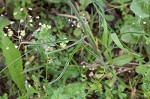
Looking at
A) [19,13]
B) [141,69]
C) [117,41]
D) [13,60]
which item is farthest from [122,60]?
[19,13]

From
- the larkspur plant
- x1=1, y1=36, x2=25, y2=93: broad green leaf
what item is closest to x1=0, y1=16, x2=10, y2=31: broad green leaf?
the larkspur plant

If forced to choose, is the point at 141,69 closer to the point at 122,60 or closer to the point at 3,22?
the point at 122,60

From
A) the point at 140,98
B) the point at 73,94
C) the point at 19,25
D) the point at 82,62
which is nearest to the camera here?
the point at 73,94

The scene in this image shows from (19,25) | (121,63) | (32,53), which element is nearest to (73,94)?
(121,63)

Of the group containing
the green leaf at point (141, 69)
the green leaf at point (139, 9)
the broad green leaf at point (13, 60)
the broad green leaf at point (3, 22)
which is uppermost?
the broad green leaf at point (3, 22)

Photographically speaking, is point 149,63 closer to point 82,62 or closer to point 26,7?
point 82,62

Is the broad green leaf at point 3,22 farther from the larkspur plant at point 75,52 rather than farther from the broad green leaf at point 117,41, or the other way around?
the broad green leaf at point 117,41

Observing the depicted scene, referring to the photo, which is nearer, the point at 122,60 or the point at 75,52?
the point at 75,52

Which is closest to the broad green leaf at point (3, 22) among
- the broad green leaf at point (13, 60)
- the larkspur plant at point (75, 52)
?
the larkspur plant at point (75, 52)
